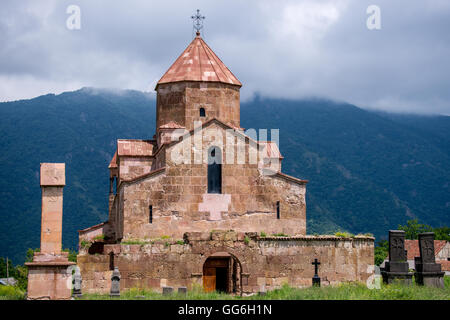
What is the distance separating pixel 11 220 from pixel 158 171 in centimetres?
5664

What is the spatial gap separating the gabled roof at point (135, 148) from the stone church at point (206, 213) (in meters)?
0.04

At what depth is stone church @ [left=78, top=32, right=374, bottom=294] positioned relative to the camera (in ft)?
67.2

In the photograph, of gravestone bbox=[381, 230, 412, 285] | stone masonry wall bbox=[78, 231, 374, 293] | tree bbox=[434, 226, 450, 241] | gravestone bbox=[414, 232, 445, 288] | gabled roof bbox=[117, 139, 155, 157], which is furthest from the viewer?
tree bbox=[434, 226, 450, 241]

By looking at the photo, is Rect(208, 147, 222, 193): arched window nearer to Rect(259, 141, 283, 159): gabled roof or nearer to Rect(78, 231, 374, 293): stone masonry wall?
Rect(78, 231, 374, 293): stone masonry wall

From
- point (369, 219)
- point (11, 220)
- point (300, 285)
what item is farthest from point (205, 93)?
point (369, 219)

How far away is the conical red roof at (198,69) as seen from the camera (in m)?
26.5

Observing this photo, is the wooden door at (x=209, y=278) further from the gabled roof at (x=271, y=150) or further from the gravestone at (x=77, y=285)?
the gabled roof at (x=271, y=150)

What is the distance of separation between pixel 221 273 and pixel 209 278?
0.59 meters

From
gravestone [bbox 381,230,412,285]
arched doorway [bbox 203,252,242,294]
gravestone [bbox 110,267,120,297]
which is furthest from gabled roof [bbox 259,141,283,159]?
gravestone [bbox 110,267,120,297]

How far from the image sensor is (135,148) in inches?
1063

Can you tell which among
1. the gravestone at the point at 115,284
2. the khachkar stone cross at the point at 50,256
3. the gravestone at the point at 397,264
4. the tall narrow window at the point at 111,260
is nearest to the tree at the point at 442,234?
the gravestone at the point at 397,264

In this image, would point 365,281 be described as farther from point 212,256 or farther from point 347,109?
point 347,109

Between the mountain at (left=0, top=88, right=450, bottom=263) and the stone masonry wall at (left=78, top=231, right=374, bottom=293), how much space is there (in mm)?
50691
